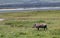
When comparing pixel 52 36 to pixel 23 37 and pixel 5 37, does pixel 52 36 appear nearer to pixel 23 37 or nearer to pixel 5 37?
pixel 23 37

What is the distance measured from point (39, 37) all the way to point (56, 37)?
49.2 inches

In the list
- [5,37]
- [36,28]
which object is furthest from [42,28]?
[5,37]

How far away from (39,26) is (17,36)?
404cm

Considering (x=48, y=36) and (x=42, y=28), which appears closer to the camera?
(x=48, y=36)

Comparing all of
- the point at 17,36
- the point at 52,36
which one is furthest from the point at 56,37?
the point at 17,36

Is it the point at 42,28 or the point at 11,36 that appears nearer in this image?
the point at 11,36

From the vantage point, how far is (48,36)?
1747 centimetres

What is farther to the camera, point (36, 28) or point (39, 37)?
point (36, 28)

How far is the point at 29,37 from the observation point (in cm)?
1717

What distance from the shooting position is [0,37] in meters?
17.3

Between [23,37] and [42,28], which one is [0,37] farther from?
[42,28]

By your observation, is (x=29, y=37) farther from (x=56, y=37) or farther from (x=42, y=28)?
(x=42, y=28)

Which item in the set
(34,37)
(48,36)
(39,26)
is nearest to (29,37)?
(34,37)

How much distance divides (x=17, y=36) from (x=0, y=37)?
1.24m
